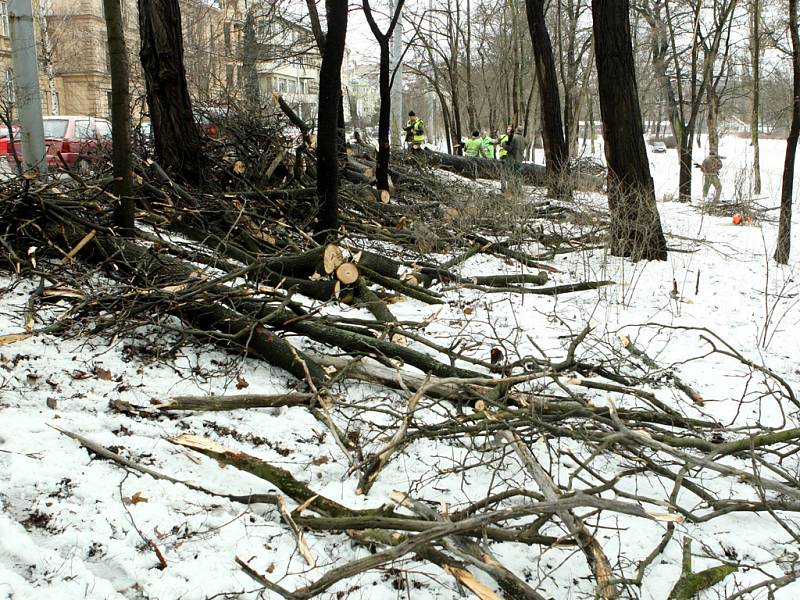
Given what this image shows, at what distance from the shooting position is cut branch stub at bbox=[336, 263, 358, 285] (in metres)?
5.59

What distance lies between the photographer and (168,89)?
7324mm

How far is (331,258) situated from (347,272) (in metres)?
0.18

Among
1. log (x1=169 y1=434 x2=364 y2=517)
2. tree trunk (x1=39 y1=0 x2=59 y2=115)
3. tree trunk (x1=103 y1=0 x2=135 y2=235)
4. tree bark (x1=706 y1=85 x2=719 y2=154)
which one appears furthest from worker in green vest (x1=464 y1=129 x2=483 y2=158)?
log (x1=169 y1=434 x2=364 y2=517)

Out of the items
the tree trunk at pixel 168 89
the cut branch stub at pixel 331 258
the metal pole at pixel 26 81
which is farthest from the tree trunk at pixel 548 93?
the metal pole at pixel 26 81

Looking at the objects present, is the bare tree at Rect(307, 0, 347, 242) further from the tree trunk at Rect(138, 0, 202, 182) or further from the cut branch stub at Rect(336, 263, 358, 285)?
the tree trunk at Rect(138, 0, 202, 182)

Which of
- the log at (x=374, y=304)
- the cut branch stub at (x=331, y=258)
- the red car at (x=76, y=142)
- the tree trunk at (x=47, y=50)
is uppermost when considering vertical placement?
the tree trunk at (x=47, y=50)

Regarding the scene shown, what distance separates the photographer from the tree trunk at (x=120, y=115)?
5.10 metres

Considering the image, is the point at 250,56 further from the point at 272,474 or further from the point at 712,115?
the point at 272,474

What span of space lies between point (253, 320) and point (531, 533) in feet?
8.34

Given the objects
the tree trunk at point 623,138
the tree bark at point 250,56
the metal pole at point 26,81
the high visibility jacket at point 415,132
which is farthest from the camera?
the high visibility jacket at point 415,132

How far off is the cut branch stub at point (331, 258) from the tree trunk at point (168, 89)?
111 inches

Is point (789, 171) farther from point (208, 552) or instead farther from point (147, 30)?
point (208, 552)

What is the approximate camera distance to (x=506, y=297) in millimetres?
6625

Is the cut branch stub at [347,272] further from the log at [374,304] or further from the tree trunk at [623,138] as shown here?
the tree trunk at [623,138]
